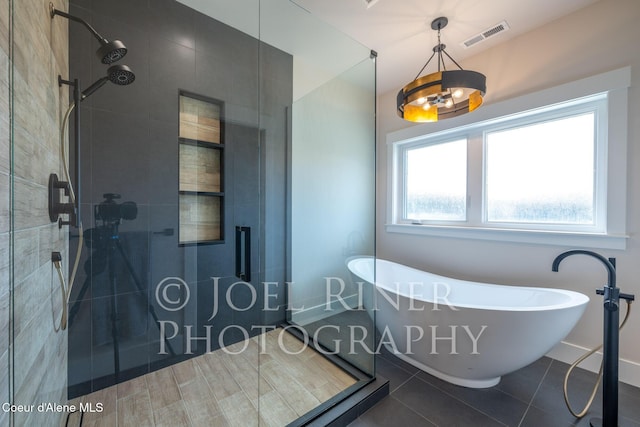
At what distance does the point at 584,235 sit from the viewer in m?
1.81

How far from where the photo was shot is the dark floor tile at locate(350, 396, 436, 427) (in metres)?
1.40

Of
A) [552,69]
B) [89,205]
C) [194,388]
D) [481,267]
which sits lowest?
[194,388]

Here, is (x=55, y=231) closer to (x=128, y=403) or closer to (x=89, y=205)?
(x=89, y=205)

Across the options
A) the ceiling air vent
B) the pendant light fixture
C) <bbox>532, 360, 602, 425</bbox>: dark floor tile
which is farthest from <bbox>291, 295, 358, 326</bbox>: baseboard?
the ceiling air vent

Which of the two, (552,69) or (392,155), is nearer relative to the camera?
→ (552,69)

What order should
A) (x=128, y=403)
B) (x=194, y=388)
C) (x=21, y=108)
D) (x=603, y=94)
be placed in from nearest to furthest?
(x=21, y=108), (x=128, y=403), (x=194, y=388), (x=603, y=94)

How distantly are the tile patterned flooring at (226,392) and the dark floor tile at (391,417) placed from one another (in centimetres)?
22

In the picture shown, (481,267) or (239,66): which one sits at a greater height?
(239,66)

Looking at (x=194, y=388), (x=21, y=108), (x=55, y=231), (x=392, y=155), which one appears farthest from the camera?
(x=392, y=155)

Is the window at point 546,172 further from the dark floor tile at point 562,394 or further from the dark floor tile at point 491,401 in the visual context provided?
the dark floor tile at point 491,401

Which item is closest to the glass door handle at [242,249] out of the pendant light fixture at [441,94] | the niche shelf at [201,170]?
the niche shelf at [201,170]

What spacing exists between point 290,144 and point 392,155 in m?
1.39

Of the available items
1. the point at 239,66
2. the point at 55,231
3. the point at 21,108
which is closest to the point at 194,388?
the point at 55,231

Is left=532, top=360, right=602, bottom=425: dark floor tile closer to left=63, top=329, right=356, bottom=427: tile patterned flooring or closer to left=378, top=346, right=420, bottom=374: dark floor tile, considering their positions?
left=378, top=346, right=420, bottom=374: dark floor tile
